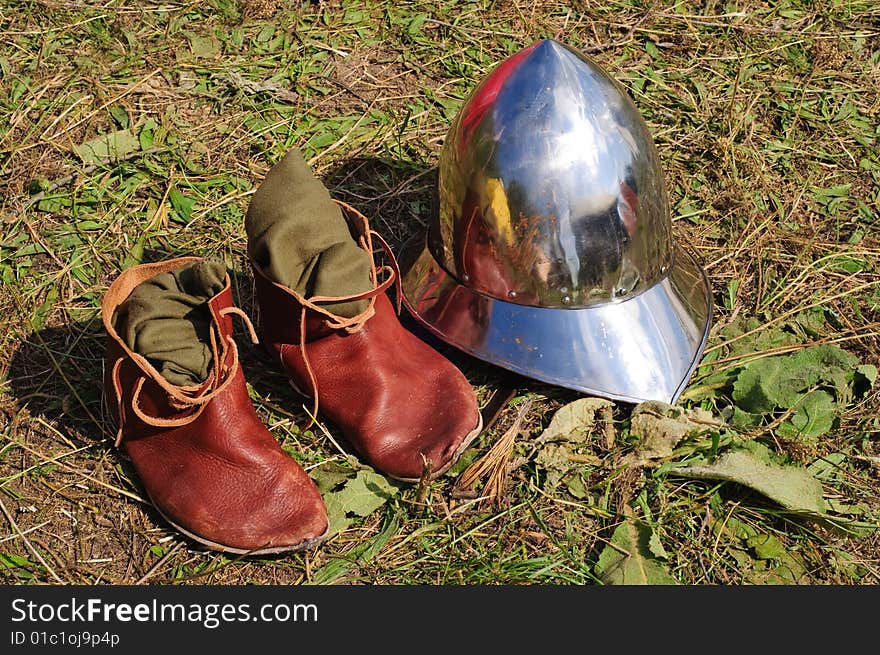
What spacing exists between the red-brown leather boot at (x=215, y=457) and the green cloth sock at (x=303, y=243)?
183 millimetres

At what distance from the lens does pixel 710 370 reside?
2.58m

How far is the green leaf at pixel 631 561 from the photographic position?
2.12 m

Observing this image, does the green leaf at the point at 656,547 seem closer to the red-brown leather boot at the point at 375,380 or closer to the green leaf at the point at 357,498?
the red-brown leather boot at the point at 375,380

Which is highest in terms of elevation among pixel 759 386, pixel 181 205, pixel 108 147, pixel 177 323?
pixel 177 323

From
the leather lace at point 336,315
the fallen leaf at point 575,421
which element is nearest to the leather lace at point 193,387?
the leather lace at point 336,315

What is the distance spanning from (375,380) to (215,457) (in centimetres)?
43

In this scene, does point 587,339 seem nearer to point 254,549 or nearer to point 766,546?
point 766,546

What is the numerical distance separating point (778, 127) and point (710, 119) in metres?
0.26

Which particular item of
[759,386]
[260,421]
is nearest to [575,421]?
[759,386]

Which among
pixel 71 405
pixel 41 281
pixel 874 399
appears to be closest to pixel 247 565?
pixel 71 405

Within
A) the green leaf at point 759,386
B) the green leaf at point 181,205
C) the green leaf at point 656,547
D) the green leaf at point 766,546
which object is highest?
the green leaf at point 181,205

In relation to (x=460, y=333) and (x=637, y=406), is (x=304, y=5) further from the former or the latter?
(x=637, y=406)

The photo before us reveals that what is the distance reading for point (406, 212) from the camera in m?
3.10

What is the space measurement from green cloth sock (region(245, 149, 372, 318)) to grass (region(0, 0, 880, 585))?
15.9 inches
